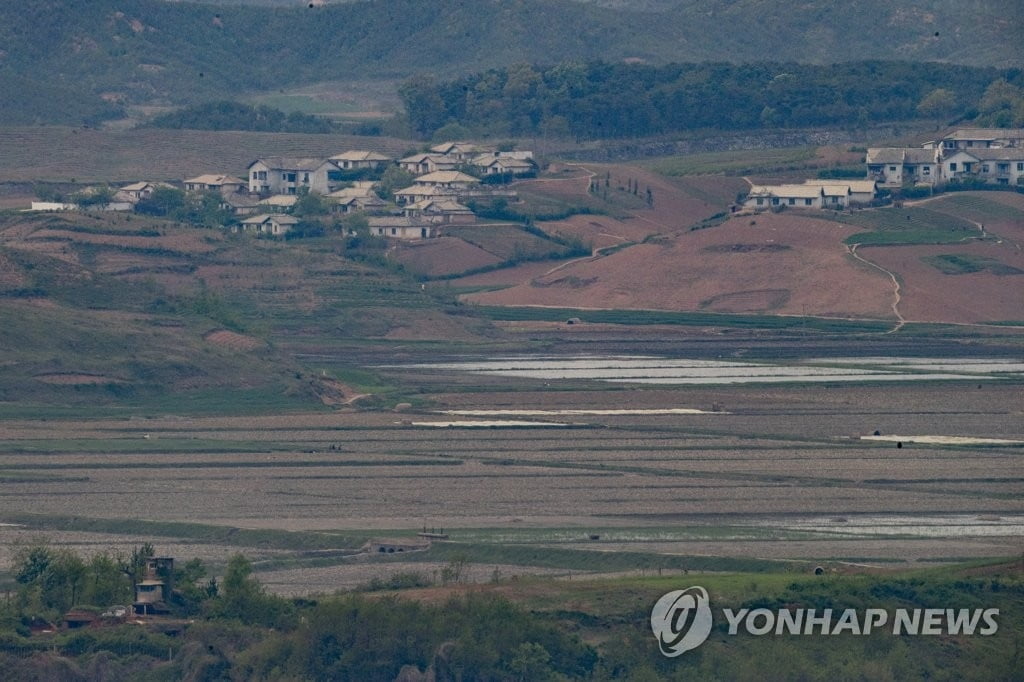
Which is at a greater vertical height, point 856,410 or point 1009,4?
point 1009,4

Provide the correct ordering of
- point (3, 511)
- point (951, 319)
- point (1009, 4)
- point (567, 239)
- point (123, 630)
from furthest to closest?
1. point (567, 239)
2. point (951, 319)
3. point (3, 511)
4. point (1009, 4)
5. point (123, 630)

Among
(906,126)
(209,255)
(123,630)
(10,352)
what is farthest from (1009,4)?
(906,126)

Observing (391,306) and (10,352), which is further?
(391,306)

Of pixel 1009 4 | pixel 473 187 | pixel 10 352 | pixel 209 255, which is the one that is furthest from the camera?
pixel 473 187

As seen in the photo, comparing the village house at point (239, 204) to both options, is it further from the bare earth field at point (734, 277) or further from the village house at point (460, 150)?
the bare earth field at point (734, 277)

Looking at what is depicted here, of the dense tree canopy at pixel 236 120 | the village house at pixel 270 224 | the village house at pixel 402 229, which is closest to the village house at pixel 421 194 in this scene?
the village house at pixel 402 229

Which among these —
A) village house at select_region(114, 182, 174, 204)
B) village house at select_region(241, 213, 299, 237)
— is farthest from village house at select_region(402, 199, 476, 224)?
village house at select_region(114, 182, 174, 204)

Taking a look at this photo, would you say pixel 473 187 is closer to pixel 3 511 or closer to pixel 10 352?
pixel 10 352
